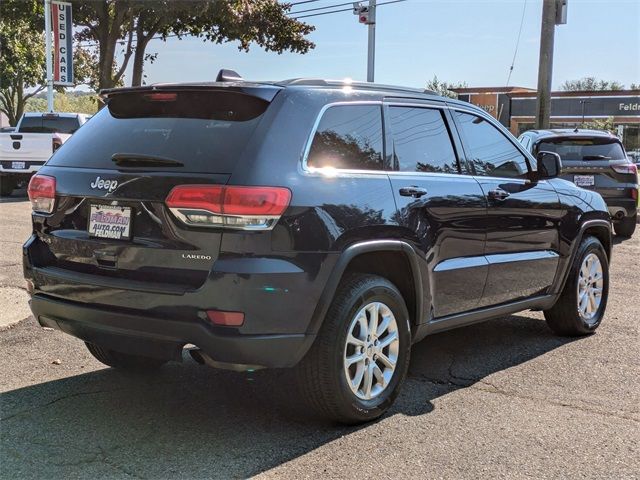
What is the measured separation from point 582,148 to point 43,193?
9046mm

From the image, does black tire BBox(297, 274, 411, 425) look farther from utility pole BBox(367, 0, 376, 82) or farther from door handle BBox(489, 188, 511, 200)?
utility pole BBox(367, 0, 376, 82)

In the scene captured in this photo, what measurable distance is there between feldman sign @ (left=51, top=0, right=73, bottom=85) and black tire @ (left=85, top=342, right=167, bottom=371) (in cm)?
1834

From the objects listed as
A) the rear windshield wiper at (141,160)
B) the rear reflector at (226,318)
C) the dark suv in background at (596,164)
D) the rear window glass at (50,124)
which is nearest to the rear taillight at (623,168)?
the dark suv in background at (596,164)

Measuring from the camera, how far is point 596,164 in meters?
10.9

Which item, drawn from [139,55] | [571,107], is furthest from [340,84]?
[571,107]

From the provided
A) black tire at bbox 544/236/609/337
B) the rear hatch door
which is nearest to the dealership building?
the rear hatch door

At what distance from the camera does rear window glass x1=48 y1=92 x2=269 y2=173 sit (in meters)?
3.50

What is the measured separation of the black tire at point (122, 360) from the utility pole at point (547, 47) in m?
14.4

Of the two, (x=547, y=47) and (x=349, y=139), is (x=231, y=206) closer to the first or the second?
(x=349, y=139)

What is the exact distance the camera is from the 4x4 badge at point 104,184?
11.9 ft

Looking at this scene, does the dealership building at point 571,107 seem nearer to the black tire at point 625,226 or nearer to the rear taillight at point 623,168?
the black tire at point 625,226

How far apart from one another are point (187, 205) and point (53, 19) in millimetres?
19643

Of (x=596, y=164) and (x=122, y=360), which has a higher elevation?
(x=596, y=164)

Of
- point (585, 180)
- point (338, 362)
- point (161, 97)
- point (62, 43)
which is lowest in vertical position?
point (338, 362)
